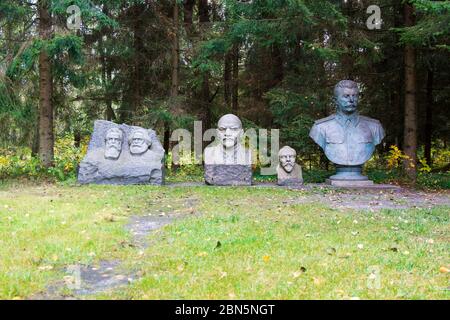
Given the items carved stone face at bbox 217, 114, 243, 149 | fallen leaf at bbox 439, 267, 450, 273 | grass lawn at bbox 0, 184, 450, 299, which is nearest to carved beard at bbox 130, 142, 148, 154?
carved stone face at bbox 217, 114, 243, 149

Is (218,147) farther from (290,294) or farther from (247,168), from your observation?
(290,294)

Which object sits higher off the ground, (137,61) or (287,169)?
(137,61)

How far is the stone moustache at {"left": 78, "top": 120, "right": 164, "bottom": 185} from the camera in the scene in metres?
11.8

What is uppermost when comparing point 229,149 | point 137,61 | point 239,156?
point 137,61

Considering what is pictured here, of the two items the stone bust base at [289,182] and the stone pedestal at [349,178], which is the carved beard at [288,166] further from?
the stone pedestal at [349,178]

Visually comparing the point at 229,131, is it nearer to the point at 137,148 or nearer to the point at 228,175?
the point at 228,175

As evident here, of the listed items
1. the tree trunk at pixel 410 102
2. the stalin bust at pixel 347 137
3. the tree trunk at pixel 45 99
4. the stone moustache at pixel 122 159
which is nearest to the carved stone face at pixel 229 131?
the stone moustache at pixel 122 159

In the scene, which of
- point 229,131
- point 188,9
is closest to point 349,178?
point 229,131

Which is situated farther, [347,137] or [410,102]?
[410,102]

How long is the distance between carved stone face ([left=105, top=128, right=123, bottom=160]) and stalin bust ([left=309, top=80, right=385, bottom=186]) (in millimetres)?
4584

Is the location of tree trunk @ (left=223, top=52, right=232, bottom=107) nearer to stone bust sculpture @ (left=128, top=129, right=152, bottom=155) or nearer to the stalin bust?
stone bust sculpture @ (left=128, top=129, right=152, bottom=155)

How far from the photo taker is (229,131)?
11828mm

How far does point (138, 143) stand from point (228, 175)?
2302 millimetres

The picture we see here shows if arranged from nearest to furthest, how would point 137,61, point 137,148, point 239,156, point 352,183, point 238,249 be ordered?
point 238,249 < point 352,183 < point 239,156 < point 137,148 < point 137,61
